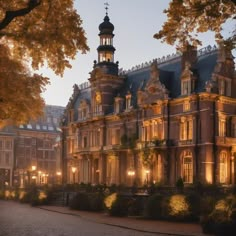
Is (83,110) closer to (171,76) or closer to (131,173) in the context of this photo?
(131,173)

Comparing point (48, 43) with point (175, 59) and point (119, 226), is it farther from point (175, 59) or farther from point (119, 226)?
point (175, 59)

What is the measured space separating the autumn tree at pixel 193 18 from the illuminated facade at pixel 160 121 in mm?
28861

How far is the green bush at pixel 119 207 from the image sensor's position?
42500 millimetres

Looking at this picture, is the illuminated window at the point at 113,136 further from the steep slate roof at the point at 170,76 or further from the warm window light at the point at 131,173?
the warm window light at the point at 131,173

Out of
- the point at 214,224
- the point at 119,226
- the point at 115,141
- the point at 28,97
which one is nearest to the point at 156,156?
the point at 115,141

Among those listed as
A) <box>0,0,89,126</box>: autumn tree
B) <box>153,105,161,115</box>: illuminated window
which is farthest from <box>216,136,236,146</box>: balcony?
<box>0,0,89,126</box>: autumn tree

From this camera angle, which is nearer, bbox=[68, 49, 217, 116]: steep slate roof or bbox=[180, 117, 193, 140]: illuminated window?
bbox=[180, 117, 193, 140]: illuminated window

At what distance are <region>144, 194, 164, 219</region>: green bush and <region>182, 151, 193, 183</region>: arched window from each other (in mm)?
19159

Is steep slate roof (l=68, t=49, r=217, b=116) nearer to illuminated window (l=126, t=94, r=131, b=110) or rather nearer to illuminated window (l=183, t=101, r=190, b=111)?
illuminated window (l=126, t=94, r=131, b=110)

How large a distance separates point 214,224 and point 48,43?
14.3m

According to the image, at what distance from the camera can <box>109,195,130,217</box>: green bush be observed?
139 ft

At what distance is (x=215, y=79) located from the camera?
56.8 metres

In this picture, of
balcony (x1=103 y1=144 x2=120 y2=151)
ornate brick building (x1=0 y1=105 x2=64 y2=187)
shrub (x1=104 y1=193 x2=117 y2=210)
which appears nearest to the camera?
shrub (x1=104 y1=193 x2=117 y2=210)

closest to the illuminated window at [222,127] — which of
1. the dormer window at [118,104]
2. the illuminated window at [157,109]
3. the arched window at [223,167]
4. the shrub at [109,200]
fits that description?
the arched window at [223,167]
